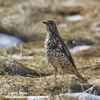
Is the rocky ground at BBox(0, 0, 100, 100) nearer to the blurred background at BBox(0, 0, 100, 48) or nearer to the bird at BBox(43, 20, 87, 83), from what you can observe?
the blurred background at BBox(0, 0, 100, 48)

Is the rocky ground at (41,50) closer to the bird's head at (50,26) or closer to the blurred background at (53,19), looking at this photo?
the blurred background at (53,19)

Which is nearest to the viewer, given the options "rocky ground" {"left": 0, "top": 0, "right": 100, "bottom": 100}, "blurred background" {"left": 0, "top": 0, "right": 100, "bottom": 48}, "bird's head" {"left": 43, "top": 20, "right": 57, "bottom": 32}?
A: "rocky ground" {"left": 0, "top": 0, "right": 100, "bottom": 100}

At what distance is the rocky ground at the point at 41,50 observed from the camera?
13.9 ft

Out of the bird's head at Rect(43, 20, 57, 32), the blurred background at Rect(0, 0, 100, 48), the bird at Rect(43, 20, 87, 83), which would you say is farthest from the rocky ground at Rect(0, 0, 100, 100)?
→ the bird's head at Rect(43, 20, 57, 32)

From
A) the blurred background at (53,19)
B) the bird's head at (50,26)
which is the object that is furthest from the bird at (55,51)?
the blurred background at (53,19)

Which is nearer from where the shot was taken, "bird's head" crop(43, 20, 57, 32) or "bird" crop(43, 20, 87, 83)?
"bird" crop(43, 20, 87, 83)

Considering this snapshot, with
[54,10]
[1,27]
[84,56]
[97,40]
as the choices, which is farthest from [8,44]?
[54,10]

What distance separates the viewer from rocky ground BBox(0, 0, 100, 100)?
425 cm

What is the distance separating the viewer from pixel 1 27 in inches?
413

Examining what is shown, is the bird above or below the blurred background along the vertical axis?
below

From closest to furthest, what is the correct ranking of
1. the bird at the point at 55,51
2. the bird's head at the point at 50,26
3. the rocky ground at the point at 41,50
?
the rocky ground at the point at 41,50 → the bird at the point at 55,51 → the bird's head at the point at 50,26

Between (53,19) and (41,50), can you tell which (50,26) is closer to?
(41,50)

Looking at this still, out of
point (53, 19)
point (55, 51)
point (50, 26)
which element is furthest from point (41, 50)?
point (53, 19)

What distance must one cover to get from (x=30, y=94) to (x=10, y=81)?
0.63m
